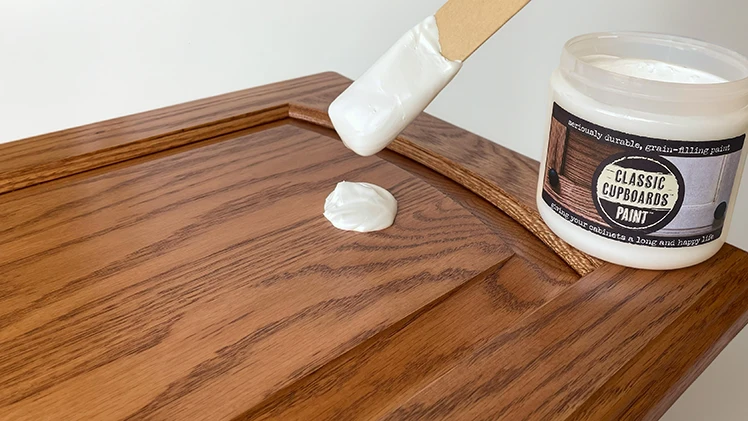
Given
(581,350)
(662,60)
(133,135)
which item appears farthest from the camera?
(133,135)

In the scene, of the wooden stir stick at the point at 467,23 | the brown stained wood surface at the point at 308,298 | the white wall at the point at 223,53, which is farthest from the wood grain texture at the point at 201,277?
the white wall at the point at 223,53

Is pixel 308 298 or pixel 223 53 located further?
pixel 223 53

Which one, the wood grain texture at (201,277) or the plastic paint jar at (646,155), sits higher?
the plastic paint jar at (646,155)

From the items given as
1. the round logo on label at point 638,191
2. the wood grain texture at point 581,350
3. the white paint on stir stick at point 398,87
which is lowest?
the wood grain texture at point 581,350

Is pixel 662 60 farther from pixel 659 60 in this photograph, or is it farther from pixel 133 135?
pixel 133 135

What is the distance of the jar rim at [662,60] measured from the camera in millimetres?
434

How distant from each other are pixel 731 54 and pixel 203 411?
422 mm

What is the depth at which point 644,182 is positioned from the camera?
45 cm

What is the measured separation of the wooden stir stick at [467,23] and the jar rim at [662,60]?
61mm

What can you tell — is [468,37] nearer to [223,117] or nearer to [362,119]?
[362,119]

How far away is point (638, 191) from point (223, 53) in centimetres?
85

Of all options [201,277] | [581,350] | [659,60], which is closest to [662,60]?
[659,60]

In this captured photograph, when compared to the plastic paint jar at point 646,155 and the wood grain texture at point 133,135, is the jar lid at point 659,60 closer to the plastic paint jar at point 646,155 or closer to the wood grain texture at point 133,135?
the plastic paint jar at point 646,155

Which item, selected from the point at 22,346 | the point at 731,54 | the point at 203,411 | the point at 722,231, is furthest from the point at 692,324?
the point at 22,346
